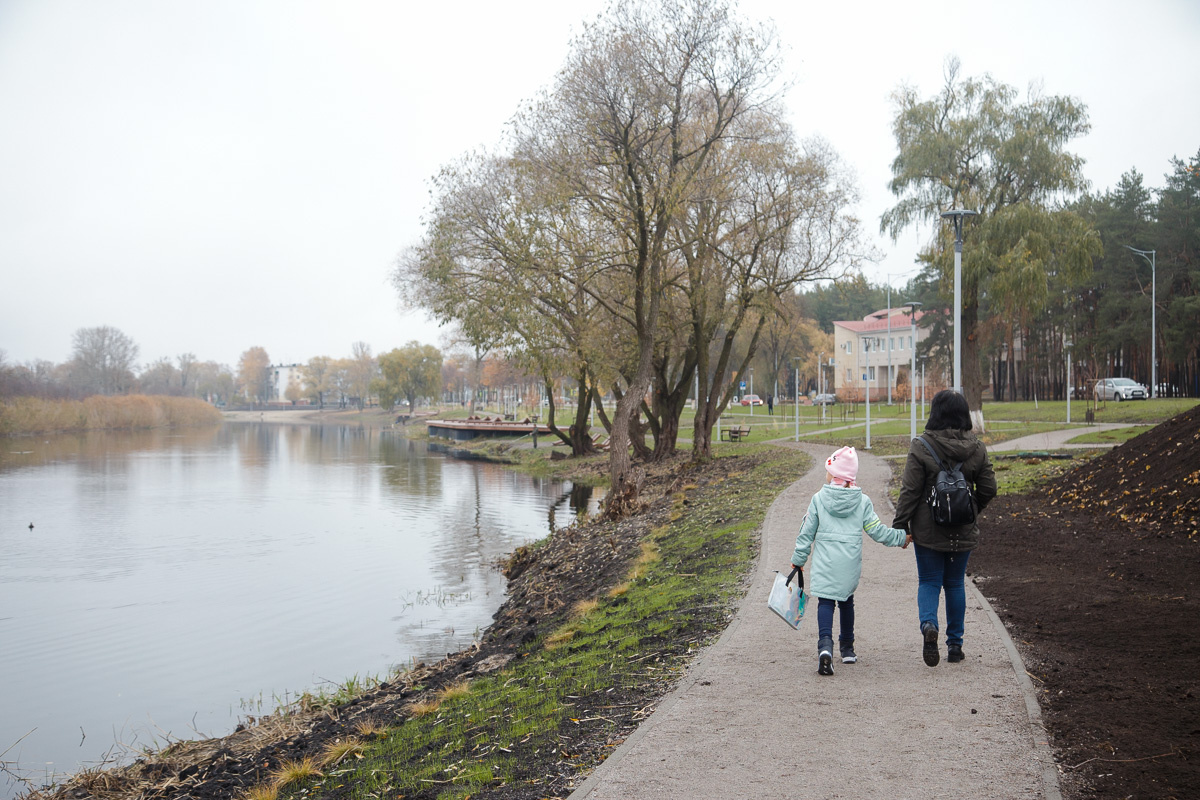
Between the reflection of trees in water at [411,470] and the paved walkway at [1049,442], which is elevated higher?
the paved walkway at [1049,442]

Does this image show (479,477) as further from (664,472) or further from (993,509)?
(993,509)

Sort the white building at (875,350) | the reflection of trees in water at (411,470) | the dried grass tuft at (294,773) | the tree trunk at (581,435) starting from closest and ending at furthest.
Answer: the dried grass tuft at (294,773)
the reflection of trees in water at (411,470)
the tree trunk at (581,435)
the white building at (875,350)

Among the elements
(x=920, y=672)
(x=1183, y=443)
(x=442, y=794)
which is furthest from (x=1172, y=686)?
(x=1183, y=443)

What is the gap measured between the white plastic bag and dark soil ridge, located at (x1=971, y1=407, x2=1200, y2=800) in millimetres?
1710

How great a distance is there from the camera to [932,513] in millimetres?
6363

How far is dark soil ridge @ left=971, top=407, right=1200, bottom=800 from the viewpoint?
477 centimetres

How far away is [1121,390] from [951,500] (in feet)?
161

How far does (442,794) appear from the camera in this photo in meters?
5.57

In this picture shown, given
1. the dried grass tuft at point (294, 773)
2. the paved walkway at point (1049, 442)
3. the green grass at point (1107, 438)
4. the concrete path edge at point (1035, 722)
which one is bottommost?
the dried grass tuft at point (294, 773)

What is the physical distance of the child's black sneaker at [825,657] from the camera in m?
6.46

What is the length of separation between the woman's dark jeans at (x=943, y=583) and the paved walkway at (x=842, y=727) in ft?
1.14

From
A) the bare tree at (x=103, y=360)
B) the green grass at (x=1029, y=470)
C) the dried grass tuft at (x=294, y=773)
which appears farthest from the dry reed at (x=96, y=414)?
the dried grass tuft at (x=294, y=773)

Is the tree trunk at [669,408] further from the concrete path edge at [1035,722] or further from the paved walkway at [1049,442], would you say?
the concrete path edge at [1035,722]

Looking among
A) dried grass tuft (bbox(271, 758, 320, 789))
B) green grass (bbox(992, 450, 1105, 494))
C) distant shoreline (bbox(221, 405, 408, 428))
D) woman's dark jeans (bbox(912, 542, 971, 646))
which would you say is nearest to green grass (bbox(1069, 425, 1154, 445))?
green grass (bbox(992, 450, 1105, 494))
